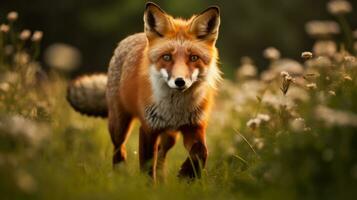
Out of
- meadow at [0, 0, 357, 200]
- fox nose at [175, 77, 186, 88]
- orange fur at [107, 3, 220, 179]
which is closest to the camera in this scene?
meadow at [0, 0, 357, 200]

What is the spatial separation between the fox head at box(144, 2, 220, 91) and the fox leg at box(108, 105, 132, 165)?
3.66 ft

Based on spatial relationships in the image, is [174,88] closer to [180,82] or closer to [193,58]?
[180,82]

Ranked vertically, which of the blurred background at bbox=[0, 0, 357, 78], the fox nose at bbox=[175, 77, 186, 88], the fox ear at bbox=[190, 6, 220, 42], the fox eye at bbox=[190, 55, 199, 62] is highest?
the fox ear at bbox=[190, 6, 220, 42]

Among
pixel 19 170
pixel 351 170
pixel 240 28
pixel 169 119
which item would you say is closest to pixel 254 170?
pixel 351 170

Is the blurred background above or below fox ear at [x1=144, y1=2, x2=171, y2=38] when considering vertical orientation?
below

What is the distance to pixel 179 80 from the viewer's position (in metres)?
5.96

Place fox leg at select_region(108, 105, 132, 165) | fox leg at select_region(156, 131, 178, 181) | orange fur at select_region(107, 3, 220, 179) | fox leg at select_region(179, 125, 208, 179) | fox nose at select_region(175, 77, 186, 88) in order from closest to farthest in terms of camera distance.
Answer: fox nose at select_region(175, 77, 186, 88) < orange fur at select_region(107, 3, 220, 179) < fox leg at select_region(179, 125, 208, 179) < fox leg at select_region(156, 131, 178, 181) < fox leg at select_region(108, 105, 132, 165)

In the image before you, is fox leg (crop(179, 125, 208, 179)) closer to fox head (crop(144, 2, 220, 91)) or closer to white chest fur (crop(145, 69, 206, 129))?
white chest fur (crop(145, 69, 206, 129))

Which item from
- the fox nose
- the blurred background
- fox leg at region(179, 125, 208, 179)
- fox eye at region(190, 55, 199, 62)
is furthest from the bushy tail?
the blurred background

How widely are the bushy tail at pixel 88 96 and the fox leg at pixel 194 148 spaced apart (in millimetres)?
1727

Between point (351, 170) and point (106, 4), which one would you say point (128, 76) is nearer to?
point (351, 170)

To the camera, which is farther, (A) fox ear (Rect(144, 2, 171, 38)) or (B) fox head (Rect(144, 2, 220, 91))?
(A) fox ear (Rect(144, 2, 171, 38))

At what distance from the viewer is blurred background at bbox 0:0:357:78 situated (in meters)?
19.7

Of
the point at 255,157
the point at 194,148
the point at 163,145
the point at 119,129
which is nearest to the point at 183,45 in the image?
the point at 194,148
